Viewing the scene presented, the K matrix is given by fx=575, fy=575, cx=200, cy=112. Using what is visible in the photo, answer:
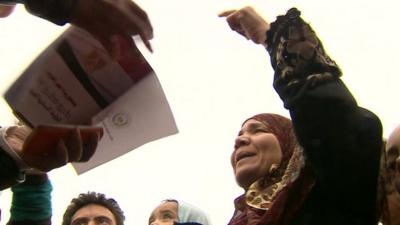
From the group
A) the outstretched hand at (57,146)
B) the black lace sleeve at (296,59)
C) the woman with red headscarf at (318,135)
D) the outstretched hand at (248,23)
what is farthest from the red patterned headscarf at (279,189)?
the outstretched hand at (57,146)

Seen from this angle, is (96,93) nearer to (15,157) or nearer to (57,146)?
(57,146)

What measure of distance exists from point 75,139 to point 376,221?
2.64 feet

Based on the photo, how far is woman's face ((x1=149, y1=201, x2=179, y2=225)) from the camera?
325 centimetres

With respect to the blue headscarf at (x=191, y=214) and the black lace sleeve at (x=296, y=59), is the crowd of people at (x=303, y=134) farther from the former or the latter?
the blue headscarf at (x=191, y=214)

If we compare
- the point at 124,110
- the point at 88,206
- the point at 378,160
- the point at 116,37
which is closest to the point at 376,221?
the point at 378,160

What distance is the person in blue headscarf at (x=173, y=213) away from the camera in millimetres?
Result: 3181

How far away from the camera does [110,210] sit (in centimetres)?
363

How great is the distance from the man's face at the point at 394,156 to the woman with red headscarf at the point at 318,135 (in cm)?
31

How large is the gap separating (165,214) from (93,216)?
48cm

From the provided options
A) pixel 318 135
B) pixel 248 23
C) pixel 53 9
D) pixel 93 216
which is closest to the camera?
pixel 53 9

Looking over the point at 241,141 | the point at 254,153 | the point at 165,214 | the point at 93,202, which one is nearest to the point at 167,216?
the point at 165,214

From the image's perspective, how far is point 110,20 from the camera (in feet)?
4.15

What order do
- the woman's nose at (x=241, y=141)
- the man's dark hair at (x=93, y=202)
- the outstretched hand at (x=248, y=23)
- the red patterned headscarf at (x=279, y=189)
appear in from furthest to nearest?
the man's dark hair at (x=93, y=202) < the woman's nose at (x=241, y=141) < the outstretched hand at (x=248, y=23) < the red patterned headscarf at (x=279, y=189)

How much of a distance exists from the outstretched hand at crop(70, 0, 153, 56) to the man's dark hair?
243 cm
